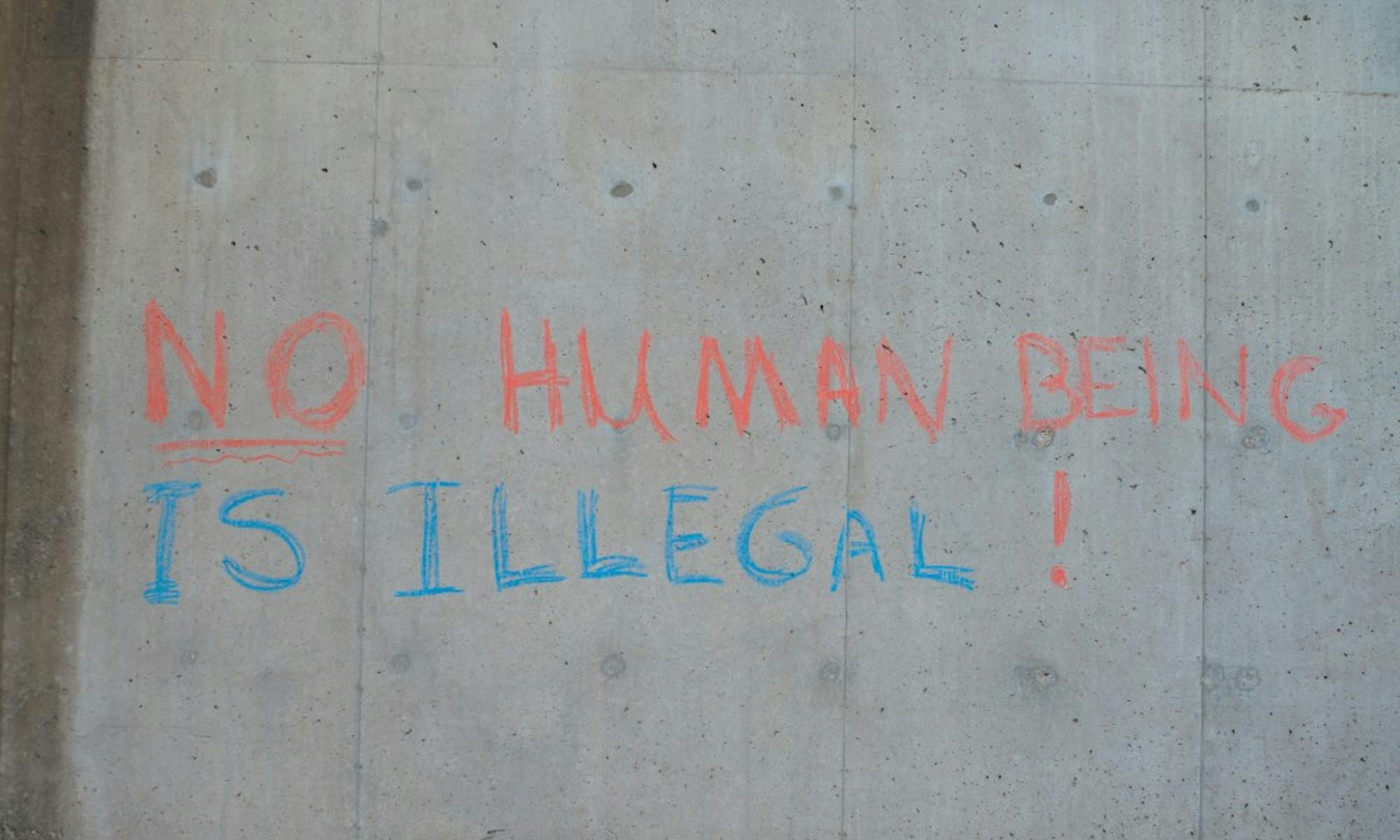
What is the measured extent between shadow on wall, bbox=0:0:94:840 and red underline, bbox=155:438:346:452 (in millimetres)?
374

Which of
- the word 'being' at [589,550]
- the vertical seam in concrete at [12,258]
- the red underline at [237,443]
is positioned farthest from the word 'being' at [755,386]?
the vertical seam in concrete at [12,258]

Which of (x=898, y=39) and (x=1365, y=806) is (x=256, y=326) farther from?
(x=1365, y=806)

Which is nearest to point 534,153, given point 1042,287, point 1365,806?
point 1042,287

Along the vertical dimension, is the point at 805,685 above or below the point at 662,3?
below

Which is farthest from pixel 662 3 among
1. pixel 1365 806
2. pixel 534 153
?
pixel 1365 806

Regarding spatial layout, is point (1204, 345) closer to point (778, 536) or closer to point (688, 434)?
point (778, 536)

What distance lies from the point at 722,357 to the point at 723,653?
120cm

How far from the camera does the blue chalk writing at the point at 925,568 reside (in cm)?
405

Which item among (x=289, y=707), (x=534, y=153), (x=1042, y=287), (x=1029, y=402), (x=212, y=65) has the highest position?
(x=212, y=65)

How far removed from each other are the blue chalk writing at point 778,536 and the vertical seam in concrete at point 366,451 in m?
1.49

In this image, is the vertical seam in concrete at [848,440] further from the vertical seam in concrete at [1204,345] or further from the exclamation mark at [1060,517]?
the vertical seam in concrete at [1204,345]

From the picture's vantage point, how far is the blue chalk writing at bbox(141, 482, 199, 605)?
3986 mm

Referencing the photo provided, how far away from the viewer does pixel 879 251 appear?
407cm

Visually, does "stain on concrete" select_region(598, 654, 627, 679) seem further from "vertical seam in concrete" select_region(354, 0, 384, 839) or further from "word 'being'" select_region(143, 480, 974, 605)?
"vertical seam in concrete" select_region(354, 0, 384, 839)
